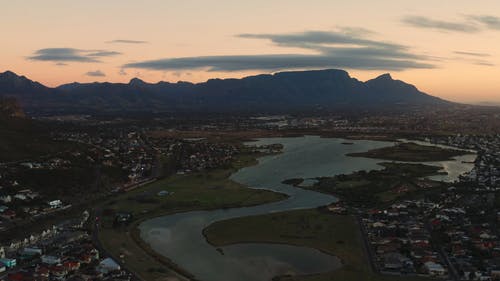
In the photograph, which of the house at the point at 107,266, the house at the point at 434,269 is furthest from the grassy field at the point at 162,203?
the house at the point at 434,269

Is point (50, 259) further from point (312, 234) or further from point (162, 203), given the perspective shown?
point (312, 234)

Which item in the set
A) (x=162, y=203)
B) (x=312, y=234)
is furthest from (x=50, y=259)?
(x=312, y=234)

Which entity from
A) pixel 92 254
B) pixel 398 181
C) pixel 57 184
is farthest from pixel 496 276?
pixel 57 184

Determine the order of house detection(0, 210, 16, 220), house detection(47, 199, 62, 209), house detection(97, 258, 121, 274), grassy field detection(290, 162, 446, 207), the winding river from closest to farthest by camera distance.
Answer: house detection(97, 258, 121, 274), the winding river, house detection(0, 210, 16, 220), house detection(47, 199, 62, 209), grassy field detection(290, 162, 446, 207)

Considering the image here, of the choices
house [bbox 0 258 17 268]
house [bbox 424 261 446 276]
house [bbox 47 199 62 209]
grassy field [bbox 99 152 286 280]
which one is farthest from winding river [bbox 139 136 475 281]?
house [bbox 47 199 62 209]

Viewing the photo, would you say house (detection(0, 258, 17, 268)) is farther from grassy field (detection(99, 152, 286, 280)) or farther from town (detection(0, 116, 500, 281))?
grassy field (detection(99, 152, 286, 280))

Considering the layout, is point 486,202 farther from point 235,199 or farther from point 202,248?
point 202,248
